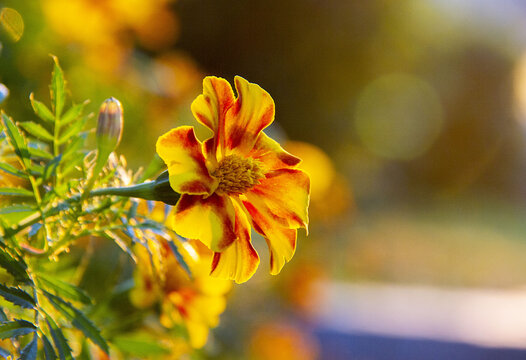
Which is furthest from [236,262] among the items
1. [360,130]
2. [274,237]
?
[360,130]

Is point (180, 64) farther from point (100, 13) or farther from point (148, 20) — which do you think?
point (100, 13)

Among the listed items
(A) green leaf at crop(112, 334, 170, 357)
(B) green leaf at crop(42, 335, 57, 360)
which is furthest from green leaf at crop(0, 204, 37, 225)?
(A) green leaf at crop(112, 334, 170, 357)

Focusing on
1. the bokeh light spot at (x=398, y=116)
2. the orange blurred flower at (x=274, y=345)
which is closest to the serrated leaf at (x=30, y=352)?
the orange blurred flower at (x=274, y=345)

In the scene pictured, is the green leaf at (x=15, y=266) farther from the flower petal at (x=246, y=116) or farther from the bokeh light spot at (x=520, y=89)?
the bokeh light spot at (x=520, y=89)

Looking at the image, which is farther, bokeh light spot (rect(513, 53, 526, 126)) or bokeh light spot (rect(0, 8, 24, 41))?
bokeh light spot (rect(513, 53, 526, 126))

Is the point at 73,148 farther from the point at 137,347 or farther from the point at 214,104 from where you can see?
the point at 137,347

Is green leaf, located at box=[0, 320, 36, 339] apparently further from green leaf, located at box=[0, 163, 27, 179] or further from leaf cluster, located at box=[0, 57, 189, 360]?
green leaf, located at box=[0, 163, 27, 179]
